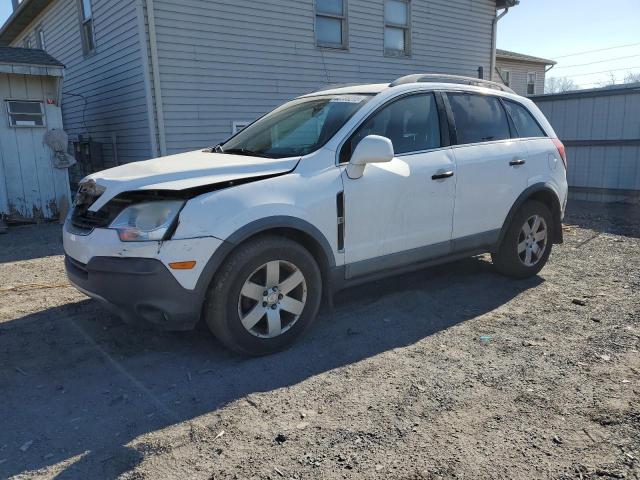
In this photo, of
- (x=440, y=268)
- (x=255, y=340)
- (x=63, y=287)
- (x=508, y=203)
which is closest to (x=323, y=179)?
(x=255, y=340)

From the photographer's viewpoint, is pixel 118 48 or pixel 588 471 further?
pixel 118 48

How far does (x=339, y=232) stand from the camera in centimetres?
376

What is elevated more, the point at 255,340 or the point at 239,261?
the point at 239,261

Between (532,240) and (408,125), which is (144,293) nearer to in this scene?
(408,125)

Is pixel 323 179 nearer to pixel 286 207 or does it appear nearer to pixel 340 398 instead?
pixel 286 207

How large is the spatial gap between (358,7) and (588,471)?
→ 10.9m

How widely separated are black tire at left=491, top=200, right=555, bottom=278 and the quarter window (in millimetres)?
1296

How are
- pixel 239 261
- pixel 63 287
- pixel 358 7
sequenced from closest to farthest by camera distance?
pixel 239 261, pixel 63 287, pixel 358 7

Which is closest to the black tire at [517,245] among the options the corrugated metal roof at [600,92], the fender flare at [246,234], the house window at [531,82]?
the fender flare at [246,234]

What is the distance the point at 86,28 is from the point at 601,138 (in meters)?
11.6

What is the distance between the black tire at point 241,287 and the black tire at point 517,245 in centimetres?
234

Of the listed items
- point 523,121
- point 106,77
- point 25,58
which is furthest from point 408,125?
point 106,77

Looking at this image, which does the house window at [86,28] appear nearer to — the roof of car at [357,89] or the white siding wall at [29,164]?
the white siding wall at [29,164]

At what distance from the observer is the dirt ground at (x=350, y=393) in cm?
248
